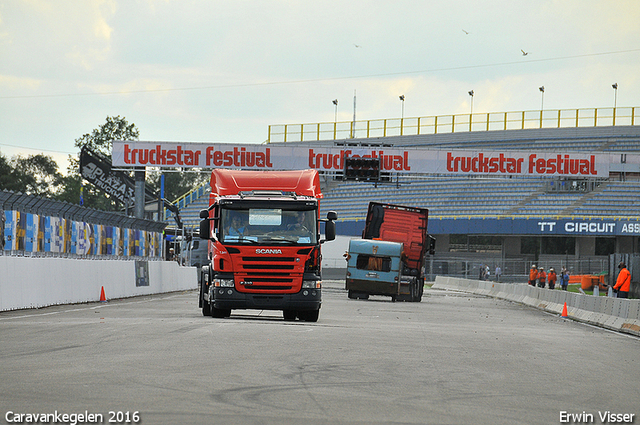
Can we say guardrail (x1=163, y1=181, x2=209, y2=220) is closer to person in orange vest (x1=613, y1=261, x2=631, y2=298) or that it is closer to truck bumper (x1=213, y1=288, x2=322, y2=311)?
person in orange vest (x1=613, y1=261, x2=631, y2=298)

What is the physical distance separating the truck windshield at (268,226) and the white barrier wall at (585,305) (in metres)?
7.51

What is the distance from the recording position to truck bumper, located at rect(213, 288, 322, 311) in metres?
18.5

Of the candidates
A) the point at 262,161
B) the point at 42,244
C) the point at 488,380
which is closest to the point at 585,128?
the point at 262,161

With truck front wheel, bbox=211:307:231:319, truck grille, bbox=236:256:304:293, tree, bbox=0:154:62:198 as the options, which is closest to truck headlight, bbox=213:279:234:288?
truck grille, bbox=236:256:304:293

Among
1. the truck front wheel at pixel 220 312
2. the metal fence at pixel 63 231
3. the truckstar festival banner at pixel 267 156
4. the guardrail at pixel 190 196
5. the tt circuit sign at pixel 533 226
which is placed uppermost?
the truckstar festival banner at pixel 267 156

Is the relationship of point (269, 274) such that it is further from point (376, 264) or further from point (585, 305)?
point (376, 264)

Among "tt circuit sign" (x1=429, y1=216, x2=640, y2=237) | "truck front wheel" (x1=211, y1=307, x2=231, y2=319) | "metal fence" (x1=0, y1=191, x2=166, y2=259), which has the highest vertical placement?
"tt circuit sign" (x1=429, y1=216, x2=640, y2=237)

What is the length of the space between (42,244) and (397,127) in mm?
53428

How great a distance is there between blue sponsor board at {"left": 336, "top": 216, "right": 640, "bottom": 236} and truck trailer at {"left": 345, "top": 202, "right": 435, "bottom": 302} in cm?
2832

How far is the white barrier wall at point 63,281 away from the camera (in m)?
21.7

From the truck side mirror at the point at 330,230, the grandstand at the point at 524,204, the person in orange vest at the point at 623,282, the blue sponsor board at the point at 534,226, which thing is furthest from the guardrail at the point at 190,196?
the truck side mirror at the point at 330,230

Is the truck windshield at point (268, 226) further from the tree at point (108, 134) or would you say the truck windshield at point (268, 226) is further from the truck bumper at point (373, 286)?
the tree at point (108, 134)

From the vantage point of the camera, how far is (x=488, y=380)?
412 inches

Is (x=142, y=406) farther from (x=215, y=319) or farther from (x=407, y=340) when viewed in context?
(x=215, y=319)
